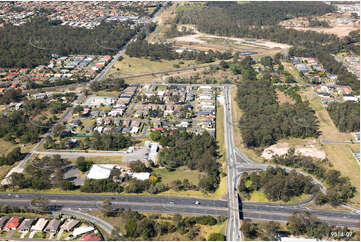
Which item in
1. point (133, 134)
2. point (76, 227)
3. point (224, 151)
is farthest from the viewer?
point (133, 134)

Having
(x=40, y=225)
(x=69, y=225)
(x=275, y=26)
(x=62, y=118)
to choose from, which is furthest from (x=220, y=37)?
(x=40, y=225)

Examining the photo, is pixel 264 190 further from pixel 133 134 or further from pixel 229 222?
pixel 133 134

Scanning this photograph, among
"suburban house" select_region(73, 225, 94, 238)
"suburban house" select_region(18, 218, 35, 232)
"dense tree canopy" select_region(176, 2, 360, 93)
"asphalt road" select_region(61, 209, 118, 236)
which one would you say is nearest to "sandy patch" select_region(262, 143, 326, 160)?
"asphalt road" select_region(61, 209, 118, 236)

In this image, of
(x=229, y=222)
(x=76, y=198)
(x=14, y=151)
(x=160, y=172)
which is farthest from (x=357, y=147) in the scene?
(x=14, y=151)

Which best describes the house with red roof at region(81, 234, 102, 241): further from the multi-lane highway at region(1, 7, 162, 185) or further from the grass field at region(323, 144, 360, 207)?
the grass field at region(323, 144, 360, 207)

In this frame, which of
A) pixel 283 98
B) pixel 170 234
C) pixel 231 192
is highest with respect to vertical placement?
pixel 283 98

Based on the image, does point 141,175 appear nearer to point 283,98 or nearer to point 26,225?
point 26,225
